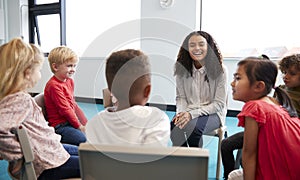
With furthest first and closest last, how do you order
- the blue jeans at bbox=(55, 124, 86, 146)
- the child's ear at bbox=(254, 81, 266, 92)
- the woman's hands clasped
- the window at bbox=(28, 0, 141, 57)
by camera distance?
the window at bbox=(28, 0, 141, 57) < the woman's hands clasped < the blue jeans at bbox=(55, 124, 86, 146) < the child's ear at bbox=(254, 81, 266, 92)

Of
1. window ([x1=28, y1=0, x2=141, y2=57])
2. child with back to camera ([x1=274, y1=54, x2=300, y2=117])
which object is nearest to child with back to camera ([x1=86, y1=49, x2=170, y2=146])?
child with back to camera ([x1=274, y1=54, x2=300, y2=117])

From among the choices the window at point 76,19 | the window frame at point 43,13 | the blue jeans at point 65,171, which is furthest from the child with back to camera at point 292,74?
the window frame at point 43,13

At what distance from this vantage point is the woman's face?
76.6 inches

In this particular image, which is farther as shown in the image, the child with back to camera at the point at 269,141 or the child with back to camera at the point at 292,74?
the child with back to camera at the point at 292,74

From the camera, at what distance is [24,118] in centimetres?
108

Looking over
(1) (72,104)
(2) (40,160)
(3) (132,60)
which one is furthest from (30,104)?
(1) (72,104)

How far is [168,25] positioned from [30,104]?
342 cm

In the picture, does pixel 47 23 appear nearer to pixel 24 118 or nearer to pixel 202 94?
pixel 202 94

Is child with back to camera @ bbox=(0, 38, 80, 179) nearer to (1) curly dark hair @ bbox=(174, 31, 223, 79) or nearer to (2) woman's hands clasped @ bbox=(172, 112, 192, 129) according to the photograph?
(2) woman's hands clasped @ bbox=(172, 112, 192, 129)

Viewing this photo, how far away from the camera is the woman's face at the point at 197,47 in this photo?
1.95m

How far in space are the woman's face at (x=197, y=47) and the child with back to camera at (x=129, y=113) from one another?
1.01 m

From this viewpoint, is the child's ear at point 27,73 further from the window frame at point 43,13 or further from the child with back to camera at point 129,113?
the window frame at point 43,13

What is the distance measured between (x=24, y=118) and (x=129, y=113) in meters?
0.46

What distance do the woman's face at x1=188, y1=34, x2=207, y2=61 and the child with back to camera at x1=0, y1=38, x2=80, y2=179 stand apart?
110 cm
